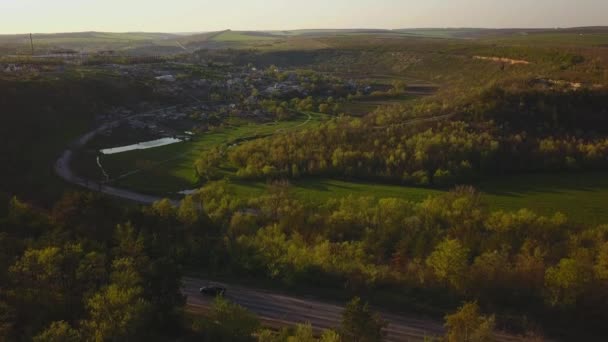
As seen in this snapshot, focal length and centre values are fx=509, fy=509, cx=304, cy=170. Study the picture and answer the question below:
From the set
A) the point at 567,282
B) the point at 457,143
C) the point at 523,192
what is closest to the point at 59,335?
the point at 567,282

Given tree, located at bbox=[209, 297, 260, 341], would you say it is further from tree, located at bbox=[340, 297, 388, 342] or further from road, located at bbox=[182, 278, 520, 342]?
tree, located at bbox=[340, 297, 388, 342]

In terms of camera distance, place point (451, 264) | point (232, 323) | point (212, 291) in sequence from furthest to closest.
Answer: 1. point (212, 291)
2. point (451, 264)
3. point (232, 323)

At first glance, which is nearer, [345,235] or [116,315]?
[116,315]

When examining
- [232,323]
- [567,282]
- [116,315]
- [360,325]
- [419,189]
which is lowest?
[419,189]

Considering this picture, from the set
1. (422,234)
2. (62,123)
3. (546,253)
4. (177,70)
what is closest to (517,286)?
(546,253)

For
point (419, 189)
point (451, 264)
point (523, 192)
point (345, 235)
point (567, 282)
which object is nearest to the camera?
point (567, 282)

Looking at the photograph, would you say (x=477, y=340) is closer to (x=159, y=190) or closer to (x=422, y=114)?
(x=159, y=190)

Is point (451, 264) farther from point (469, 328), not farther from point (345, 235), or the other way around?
point (345, 235)
